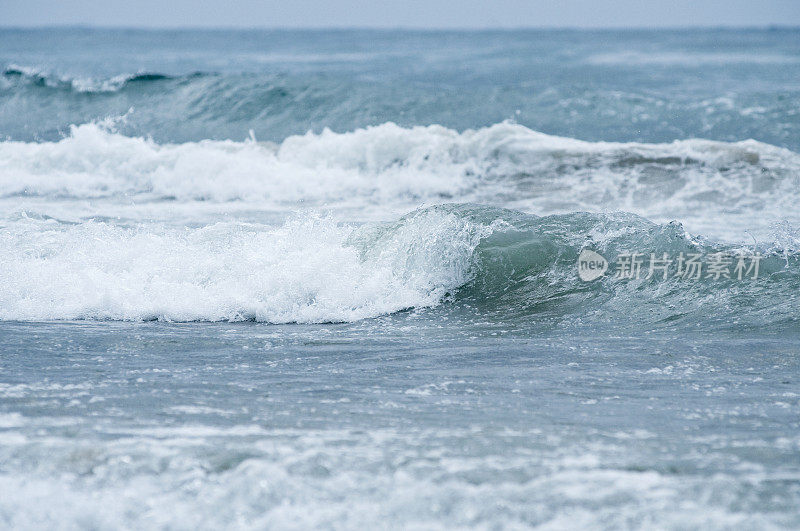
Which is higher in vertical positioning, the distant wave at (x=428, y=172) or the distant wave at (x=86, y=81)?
the distant wave at (x=86, y=81)

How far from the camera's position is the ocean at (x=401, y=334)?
2975 millimetres

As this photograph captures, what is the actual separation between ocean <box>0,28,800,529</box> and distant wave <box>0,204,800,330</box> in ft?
0.08

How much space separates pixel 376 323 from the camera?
5.55 metres

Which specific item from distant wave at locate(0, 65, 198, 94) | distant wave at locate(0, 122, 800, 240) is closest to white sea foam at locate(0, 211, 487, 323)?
distant wave at locate(0, 122, 800, 240)

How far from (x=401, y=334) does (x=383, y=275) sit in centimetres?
108

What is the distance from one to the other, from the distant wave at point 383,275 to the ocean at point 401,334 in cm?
2

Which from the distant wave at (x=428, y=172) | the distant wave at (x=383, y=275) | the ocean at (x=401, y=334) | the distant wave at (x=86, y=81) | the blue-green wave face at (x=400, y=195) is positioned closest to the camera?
the ocean at (x=401, y=334)

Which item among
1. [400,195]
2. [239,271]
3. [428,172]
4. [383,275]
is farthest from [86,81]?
[383,275]

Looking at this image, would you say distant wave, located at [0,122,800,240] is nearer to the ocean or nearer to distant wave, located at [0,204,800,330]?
the ocean

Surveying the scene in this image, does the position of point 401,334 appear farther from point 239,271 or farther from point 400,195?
point 400,195

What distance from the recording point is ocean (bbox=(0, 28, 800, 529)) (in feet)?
9.76

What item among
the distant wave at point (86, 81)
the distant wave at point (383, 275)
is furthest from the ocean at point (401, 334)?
the distant wave at point (86, 81)

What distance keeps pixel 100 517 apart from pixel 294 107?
14331mm

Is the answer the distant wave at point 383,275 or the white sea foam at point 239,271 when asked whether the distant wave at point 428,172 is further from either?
the white sea foam at point 239,271
